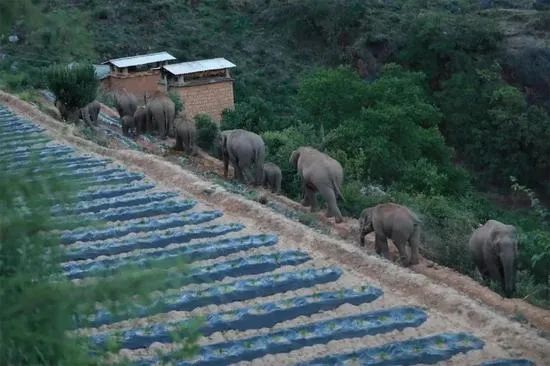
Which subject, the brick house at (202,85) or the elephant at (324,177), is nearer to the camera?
the elephant at (324,177)

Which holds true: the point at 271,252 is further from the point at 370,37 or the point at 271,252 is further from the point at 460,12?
the point at 460,12

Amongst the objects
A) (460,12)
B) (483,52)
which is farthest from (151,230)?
(460,12)

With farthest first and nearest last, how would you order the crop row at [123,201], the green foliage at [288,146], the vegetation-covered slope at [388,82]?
the vegetation-covered slope at [388,82]
the green foliage at [288,146]
the crop row at [123,201]

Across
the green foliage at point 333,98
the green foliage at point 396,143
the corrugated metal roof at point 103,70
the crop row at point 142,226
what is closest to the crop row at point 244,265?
the crop row at point 142,226

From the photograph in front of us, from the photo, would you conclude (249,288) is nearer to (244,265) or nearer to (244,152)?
(244,265)

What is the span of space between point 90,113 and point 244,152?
553cm

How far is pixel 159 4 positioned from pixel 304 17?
6.63 metres

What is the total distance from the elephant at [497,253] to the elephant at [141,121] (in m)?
9.27

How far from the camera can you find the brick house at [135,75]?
27453 millimetres

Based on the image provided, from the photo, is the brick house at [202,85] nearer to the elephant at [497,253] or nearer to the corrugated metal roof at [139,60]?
the corrugated metal roof at [139,60]

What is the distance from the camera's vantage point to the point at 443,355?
8.16 m

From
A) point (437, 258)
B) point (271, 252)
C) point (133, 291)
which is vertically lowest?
point (437, 258)

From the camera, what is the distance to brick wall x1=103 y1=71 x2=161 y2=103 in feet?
90.0

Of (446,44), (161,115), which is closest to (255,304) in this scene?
(161,115)
